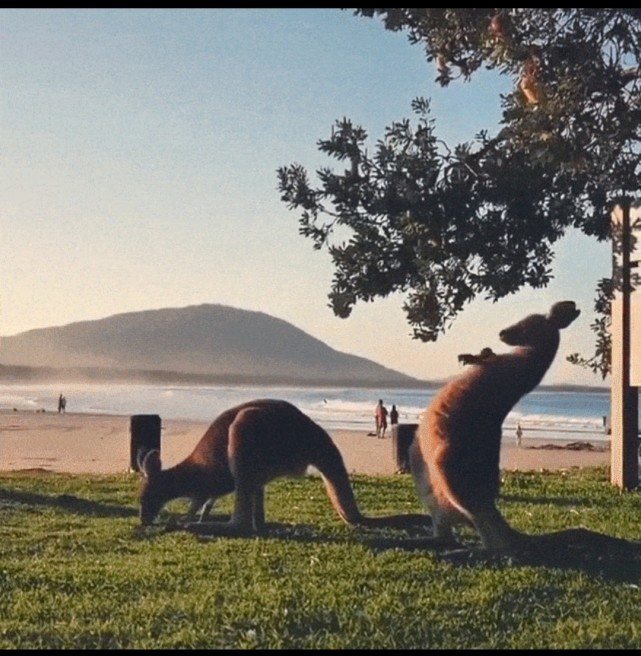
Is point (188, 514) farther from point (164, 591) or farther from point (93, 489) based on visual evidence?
point (93, 489)

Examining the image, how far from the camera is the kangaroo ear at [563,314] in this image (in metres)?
8.90

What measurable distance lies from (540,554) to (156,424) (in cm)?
696

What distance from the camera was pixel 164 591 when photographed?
768cm

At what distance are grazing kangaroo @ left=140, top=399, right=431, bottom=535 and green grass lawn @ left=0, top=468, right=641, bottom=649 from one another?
27 cm

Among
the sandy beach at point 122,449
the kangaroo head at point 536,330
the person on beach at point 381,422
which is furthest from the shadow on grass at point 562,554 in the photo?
the person on beach at point 381,422

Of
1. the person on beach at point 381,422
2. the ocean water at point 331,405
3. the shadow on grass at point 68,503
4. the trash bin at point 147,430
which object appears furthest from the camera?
the ocean water at point 331,405

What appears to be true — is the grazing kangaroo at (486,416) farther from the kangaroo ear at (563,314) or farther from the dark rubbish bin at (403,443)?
the dark rubbish bin at (403,443)

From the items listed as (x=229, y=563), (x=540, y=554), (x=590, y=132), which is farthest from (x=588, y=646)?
(x=590, y=132)

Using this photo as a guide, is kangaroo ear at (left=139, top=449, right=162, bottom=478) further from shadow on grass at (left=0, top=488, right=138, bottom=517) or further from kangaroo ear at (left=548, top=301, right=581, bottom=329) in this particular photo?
kangaroo ear at (left=548, top=301, right=581, bottom=329)

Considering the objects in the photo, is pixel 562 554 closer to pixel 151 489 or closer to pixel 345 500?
pixel 345 500

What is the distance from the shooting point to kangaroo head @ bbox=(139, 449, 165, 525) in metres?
10.1

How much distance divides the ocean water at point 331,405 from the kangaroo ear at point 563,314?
28786mm

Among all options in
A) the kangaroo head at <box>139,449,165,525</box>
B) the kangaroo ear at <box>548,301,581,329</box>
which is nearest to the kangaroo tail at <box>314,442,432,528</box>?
the kangaroo head at <box>139,449,165,525</box>

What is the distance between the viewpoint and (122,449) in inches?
1240
